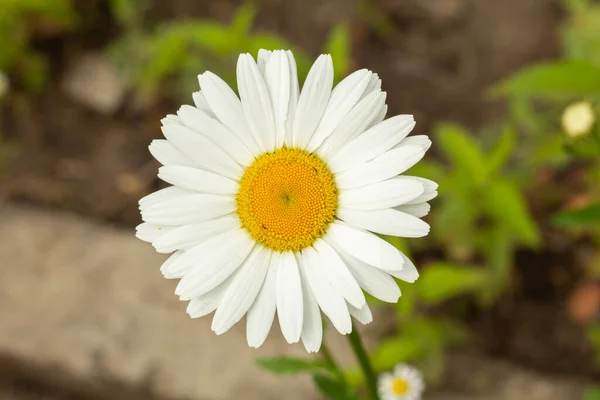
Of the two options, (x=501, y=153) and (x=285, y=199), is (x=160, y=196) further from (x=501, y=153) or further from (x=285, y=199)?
(x=501, y=153)

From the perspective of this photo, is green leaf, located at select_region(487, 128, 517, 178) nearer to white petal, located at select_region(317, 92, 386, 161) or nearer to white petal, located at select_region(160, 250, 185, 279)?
white petal, located at select_region(317, 92, 386, 161)

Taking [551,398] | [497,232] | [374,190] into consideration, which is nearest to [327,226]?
[374,190]

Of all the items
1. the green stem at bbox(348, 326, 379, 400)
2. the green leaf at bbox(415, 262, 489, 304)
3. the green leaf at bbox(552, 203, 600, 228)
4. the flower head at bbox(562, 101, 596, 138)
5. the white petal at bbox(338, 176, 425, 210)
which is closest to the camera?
the white petal at bbox(338, 176, 425, 210)

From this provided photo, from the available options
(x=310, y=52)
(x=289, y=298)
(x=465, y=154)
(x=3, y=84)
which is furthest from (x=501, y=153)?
(x=3, y=84)

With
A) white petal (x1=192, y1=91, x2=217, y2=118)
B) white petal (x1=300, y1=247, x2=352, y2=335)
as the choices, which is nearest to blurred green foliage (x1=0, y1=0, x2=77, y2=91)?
white petal (x1=192, y1=91, x2=217, y2=118)

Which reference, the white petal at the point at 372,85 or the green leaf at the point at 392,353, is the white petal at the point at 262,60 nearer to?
the white petal at the point at 372,85

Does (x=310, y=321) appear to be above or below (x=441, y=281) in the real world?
below
